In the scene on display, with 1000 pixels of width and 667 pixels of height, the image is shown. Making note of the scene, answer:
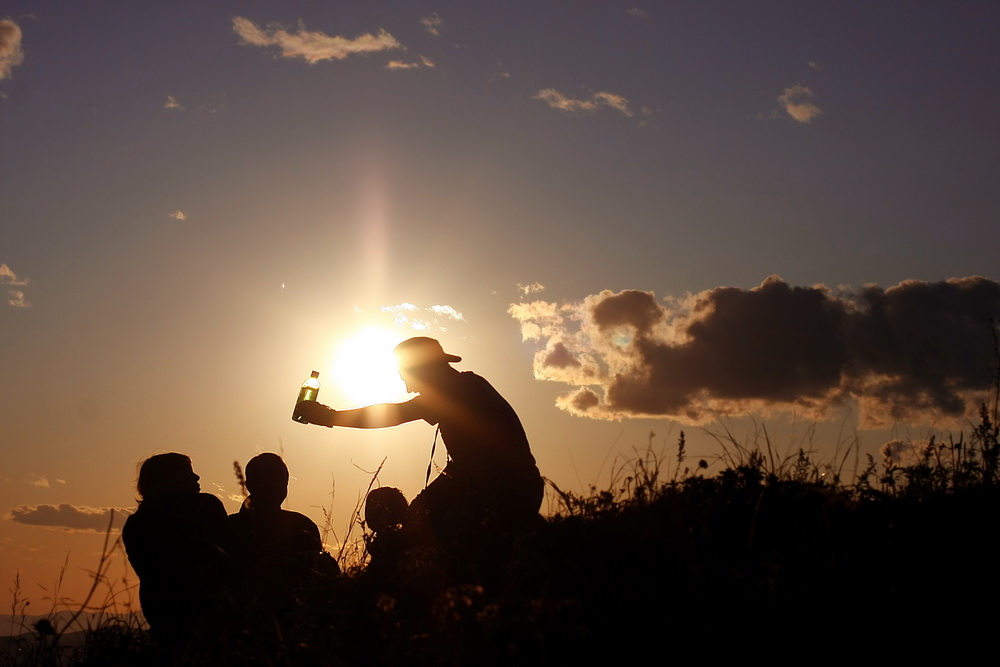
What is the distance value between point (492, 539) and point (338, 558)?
169cm

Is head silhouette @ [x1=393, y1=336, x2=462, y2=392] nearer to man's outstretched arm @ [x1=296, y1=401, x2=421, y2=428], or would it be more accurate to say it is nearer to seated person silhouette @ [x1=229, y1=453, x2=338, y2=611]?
man's outstretched arm @ [x1=296, y1=401, x2=421, y2=428]

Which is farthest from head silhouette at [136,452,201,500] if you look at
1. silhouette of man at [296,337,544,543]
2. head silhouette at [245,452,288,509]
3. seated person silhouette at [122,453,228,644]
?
silhouette of man at [296,337,544,543]

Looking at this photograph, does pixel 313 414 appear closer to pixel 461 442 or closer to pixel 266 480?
pixel 266 480

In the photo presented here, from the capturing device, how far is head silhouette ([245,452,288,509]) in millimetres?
6301

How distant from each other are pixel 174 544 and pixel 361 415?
178 cm

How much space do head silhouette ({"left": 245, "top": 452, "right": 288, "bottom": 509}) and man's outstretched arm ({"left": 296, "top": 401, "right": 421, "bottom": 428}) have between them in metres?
0.74

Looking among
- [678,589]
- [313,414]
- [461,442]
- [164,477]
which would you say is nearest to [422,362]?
[461,442]

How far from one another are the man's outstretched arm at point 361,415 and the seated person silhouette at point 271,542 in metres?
0.73

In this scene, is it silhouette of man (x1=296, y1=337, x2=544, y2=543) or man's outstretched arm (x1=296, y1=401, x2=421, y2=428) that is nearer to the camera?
silhouette of man (x1=296, y1=337, x2=544, y2=543)

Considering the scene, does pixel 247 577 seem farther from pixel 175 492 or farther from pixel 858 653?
pixel 858 653

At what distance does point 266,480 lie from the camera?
20.8 ft

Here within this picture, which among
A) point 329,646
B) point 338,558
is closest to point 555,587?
point 329,646

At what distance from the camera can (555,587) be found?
3.54 m

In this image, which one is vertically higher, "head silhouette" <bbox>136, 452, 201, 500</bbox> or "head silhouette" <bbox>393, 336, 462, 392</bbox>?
"head silhouette" <bbox>393, 336, 462, 392</bbox>
